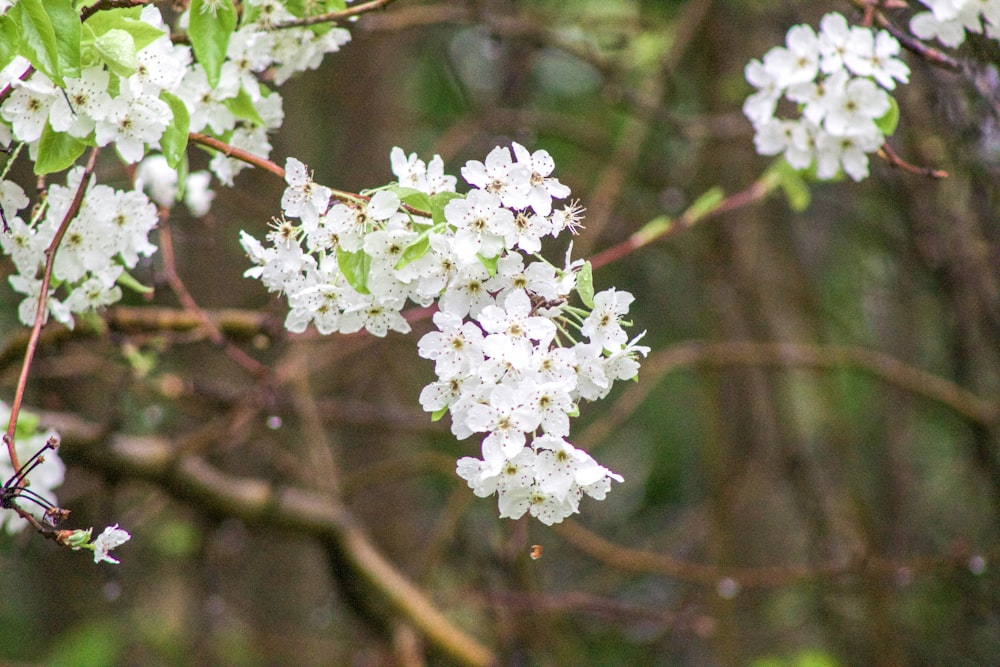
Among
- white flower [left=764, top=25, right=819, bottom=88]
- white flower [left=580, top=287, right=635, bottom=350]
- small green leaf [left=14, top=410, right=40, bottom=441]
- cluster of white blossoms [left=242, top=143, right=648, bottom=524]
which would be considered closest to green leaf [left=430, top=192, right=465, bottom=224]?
cluster of white blossoms [left=242, top=143, right=648, bottom=524]

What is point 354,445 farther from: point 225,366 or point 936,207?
point 936,207

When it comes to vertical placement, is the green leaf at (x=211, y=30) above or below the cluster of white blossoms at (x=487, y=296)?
above

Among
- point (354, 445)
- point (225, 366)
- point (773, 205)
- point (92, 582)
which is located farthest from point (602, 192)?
point (92, 582)

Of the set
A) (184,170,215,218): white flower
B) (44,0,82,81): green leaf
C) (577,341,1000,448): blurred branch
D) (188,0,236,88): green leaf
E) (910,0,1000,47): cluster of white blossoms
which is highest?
(577,341,1000,448): blurred branch

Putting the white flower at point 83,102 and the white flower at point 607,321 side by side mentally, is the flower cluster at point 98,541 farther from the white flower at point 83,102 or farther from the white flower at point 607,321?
the white flower at point 607,321

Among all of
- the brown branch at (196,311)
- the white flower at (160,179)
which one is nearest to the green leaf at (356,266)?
the brown branch at (196,311)

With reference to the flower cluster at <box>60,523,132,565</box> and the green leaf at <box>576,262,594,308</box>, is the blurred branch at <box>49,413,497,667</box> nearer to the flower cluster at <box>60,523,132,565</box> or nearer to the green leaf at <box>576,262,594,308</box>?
the flower cluster at <box>60,523,132,565</box>

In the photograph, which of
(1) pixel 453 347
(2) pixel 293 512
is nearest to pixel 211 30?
(1) pixel 453 347
